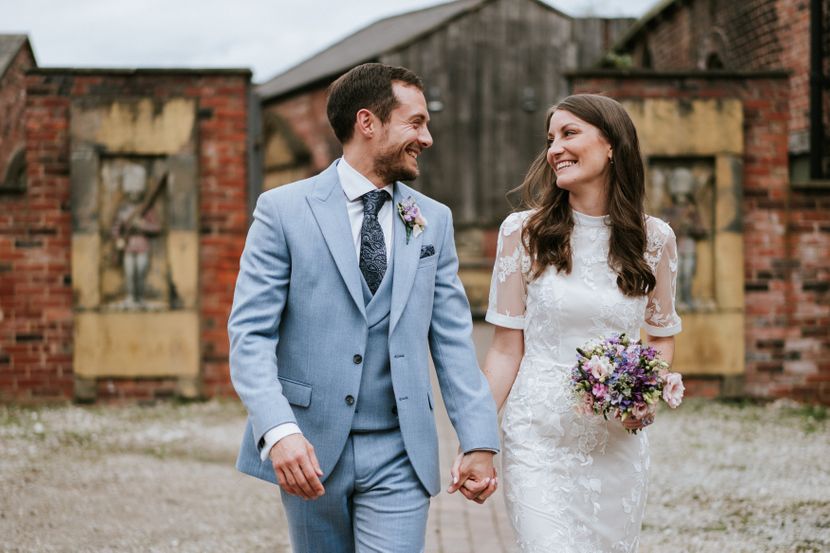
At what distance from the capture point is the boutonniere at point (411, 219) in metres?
3.04

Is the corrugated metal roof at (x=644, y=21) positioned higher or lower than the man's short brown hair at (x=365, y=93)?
higher

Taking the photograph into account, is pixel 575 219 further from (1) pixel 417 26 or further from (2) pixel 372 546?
(1) pixel 417 26

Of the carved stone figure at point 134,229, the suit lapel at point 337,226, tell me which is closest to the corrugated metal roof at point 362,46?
the carved stone figure at point 134,229

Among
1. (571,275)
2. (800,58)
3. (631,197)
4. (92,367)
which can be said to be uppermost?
(800,58)

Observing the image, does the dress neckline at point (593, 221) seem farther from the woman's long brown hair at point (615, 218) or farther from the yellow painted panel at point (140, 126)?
the yellow painted panel at point (140, 126)

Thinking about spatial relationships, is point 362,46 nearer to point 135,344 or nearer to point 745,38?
point 745,38

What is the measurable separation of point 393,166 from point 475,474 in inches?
36.5

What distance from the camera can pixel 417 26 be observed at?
23.6 metres

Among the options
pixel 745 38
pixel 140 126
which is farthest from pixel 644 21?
pixel 140 126

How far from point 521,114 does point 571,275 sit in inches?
650

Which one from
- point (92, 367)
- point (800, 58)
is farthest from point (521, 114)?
point (92, 367)

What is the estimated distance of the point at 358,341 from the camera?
9.50 ft

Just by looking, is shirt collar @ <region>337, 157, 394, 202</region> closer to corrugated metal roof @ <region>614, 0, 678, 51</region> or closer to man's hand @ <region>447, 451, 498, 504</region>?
man's hand @ <region>447, 451, 498, 504</region>

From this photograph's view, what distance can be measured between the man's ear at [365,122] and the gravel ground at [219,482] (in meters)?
2.99
